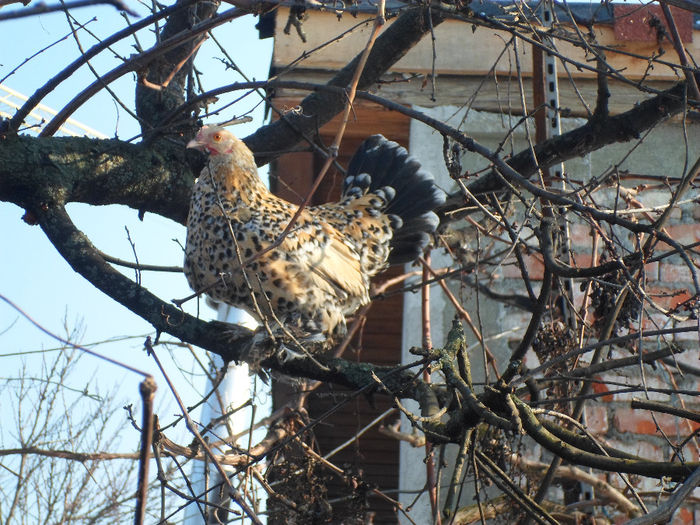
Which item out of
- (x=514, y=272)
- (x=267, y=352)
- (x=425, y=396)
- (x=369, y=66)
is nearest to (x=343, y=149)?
(x=514, y=272)

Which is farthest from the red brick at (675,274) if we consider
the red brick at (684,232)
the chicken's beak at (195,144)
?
the chicken's beak at (195,144)

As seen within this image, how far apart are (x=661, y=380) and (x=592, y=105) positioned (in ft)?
5.30

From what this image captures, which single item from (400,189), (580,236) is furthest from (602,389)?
(400,189)

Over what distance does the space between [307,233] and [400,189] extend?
68cm

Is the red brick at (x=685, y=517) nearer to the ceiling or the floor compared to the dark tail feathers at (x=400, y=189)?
nearer to the floor

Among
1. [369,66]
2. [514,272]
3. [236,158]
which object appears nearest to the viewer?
[369,66]

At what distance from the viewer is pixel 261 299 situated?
3154mm

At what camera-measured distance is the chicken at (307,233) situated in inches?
124

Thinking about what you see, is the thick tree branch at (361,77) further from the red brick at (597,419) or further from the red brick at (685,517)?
the red brick at (685,517)

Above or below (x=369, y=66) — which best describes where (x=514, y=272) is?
below

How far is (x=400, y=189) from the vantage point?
387cm

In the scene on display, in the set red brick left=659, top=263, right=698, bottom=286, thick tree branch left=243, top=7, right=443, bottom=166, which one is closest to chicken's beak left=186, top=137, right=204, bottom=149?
thick tree branch left=243, top=7, right=443, bottom=166

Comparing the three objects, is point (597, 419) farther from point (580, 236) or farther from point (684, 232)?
point (684, 232)

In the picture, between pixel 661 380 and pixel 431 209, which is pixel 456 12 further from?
pixel 661 380
